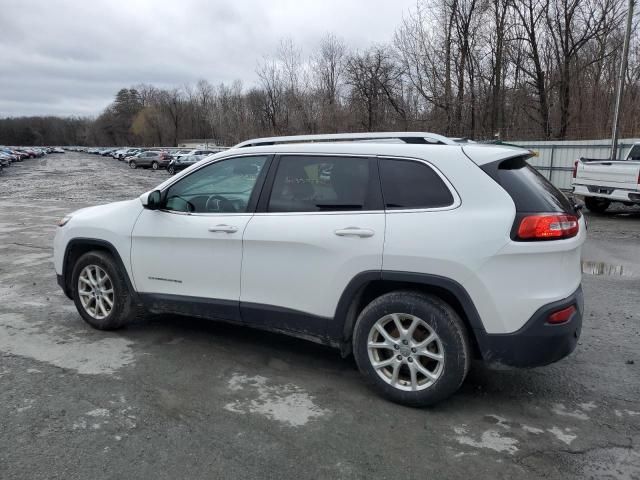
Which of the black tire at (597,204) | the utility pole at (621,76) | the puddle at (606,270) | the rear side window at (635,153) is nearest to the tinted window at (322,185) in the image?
the puddle at (606,270)

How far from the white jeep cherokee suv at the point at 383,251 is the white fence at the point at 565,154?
17.9 m

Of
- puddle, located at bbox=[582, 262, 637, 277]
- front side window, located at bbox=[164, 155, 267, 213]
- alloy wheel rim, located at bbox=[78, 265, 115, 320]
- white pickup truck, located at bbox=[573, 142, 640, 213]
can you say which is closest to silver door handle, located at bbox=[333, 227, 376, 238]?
front side window, located at bbox=[164, 155, 267, 213]

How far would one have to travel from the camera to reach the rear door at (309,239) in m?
3.62

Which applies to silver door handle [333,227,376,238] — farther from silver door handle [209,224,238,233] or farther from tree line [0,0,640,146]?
tree line [0,0,640,146]

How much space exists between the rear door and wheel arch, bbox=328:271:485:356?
2.5 inches

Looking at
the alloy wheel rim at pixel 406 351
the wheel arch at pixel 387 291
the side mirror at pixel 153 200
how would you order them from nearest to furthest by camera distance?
the wheel arch at pixel 387 291 → the alloy wheel rim at pixel 406 351 → the side mirror at pixel 153 200

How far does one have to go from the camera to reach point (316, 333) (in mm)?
3885

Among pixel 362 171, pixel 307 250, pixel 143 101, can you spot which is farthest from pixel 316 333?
pixel 143 101

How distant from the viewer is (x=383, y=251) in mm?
3496

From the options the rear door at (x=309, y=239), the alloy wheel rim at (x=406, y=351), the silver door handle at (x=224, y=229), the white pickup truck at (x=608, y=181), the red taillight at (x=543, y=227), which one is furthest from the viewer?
the white pickup truck at (x=608, y=181)

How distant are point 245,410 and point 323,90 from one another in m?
41.3

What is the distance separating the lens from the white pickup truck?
41.3 feet

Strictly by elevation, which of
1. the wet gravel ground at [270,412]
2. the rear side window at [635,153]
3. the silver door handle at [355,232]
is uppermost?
the rear side window at [635,153]

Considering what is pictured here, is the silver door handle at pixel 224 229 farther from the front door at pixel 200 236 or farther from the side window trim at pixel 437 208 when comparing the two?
the side window trim at pixel 437 208
